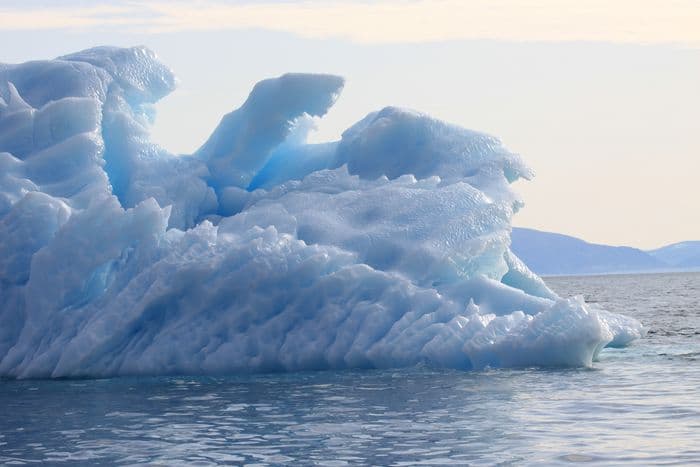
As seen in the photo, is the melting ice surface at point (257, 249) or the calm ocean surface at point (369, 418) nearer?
the calm ocean surface at point (369, 418)

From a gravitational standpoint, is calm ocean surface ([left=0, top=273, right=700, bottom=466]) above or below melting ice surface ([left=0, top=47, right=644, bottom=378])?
below

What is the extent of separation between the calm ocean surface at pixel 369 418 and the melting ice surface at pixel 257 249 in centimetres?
51

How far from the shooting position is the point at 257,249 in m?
18.0

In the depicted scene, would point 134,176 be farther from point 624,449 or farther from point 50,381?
point 624,449

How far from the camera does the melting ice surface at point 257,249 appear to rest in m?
17.9

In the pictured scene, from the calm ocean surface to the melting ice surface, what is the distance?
0.51m

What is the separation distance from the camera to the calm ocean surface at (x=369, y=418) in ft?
35.9

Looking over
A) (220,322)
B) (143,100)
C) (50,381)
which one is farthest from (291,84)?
(50,381)

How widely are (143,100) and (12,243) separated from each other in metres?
4.59

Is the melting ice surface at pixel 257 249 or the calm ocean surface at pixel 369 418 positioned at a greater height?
the melting ice surface at pixel 257 249

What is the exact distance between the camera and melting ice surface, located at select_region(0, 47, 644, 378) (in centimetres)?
1791

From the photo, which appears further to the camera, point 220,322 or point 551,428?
point 220,322

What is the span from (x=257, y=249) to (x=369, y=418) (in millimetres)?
5466

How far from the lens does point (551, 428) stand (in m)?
12.1
